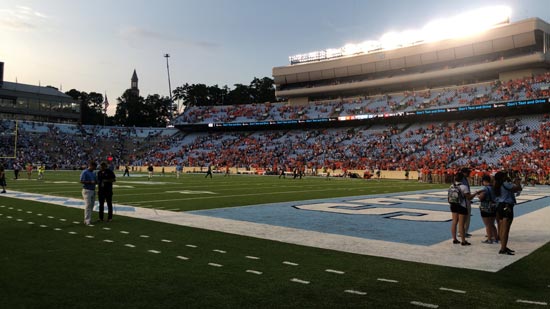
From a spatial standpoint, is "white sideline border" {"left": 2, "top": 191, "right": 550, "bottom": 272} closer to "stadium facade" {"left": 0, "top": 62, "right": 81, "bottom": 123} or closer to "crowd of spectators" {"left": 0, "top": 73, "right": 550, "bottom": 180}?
"crowd of spectators" {"left": 0, "top": 73, "right": 550, "bottom": 180}

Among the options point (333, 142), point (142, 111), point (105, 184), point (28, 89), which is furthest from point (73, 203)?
point (142, 111)

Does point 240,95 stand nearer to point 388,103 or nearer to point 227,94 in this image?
point 227,94

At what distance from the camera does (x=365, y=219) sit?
41.7 feet

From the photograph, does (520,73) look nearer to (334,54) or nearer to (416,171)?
(416,171)

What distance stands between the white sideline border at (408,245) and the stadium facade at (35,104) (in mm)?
92512

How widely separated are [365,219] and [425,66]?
183 ft

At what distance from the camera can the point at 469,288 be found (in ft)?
18.7

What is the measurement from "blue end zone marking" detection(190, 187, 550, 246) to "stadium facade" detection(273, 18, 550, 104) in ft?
142

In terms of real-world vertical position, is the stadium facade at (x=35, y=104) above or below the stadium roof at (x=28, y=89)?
below

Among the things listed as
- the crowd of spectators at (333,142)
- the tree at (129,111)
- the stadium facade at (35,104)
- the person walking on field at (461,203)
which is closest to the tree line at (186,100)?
the tree at (129,111)

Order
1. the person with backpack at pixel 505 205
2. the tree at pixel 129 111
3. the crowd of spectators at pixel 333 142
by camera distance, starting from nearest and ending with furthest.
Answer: the person with backpack at pixel 505 205 < the crowd of spectators at pixel 333 142 < the tree at pixel 129 111

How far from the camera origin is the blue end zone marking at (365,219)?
1008 centimetres

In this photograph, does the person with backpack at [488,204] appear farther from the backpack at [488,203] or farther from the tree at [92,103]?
the tree at [92,103]

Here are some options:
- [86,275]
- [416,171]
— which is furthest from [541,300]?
[416,171]
